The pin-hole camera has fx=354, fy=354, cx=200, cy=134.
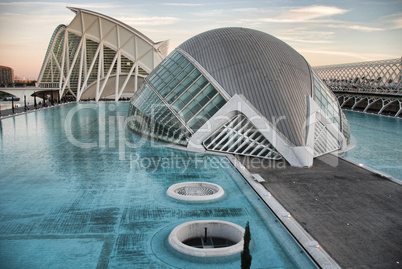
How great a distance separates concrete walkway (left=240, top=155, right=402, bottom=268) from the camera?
10500 mm

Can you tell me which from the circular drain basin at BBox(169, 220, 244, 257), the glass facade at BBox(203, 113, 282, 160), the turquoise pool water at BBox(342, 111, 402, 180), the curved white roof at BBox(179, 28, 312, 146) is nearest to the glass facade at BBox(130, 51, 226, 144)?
the curved white roof at BBox(179, 28, 312, 146)

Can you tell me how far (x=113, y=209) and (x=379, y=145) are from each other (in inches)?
994

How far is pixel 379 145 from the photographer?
98.4ft

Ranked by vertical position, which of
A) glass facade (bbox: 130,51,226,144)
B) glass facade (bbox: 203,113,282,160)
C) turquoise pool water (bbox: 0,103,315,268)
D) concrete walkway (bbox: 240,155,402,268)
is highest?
glass facade (bbox: 130,51,226,144)

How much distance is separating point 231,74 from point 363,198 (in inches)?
459

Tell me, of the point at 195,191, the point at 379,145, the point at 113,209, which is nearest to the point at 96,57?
the point at 379,145

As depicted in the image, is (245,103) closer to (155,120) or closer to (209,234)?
(155,120)

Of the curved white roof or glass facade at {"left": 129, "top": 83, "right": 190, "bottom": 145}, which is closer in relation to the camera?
the curved white roof

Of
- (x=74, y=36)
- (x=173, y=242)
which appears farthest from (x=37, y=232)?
(x=74, y=36)

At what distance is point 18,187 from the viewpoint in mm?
14930

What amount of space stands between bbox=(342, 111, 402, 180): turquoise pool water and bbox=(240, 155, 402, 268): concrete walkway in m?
4.41

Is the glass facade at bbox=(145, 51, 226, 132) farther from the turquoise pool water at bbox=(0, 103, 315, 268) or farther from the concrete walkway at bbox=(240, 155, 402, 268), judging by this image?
the concrete walkway at bbox=(240, 155, 402, 268)

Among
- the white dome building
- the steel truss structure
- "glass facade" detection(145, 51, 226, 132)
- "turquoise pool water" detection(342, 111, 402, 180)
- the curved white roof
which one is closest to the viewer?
the white dome building

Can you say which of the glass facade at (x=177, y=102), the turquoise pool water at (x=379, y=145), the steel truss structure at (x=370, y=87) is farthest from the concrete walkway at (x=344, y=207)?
the steel truss structure at (x=370, y=87)
